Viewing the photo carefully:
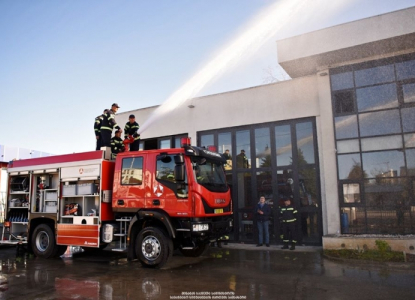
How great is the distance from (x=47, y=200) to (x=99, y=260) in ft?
7.59

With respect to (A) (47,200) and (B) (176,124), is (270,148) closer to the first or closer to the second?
(B) (176,124)

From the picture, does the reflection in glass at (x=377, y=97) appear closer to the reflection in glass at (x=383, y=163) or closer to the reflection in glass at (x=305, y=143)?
the reflection in glass at (x=383, y=163)

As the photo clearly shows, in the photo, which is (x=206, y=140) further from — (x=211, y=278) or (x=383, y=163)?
(x=211, y=278)

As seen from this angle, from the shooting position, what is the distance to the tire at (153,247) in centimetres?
738

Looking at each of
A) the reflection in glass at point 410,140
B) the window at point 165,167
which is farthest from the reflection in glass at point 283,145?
the window at point 165,167

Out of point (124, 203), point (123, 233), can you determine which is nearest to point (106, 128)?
point (124, 203)

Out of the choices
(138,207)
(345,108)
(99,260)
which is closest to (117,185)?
(138,207)

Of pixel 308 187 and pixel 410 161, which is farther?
pixel 308 187

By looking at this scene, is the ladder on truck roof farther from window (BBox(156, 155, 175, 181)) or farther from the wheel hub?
window (BBox(156, 155, 175, 181))

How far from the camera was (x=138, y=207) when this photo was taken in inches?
311

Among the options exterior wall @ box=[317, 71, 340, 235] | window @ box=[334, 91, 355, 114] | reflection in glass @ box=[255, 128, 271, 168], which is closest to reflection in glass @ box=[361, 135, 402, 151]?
exterior wall @ box=[317, 71, 340, 235]

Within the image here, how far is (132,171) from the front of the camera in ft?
26.9

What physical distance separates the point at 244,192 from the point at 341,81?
4.80 metres

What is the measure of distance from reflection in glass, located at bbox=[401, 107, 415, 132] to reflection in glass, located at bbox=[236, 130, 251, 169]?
4.75 m
